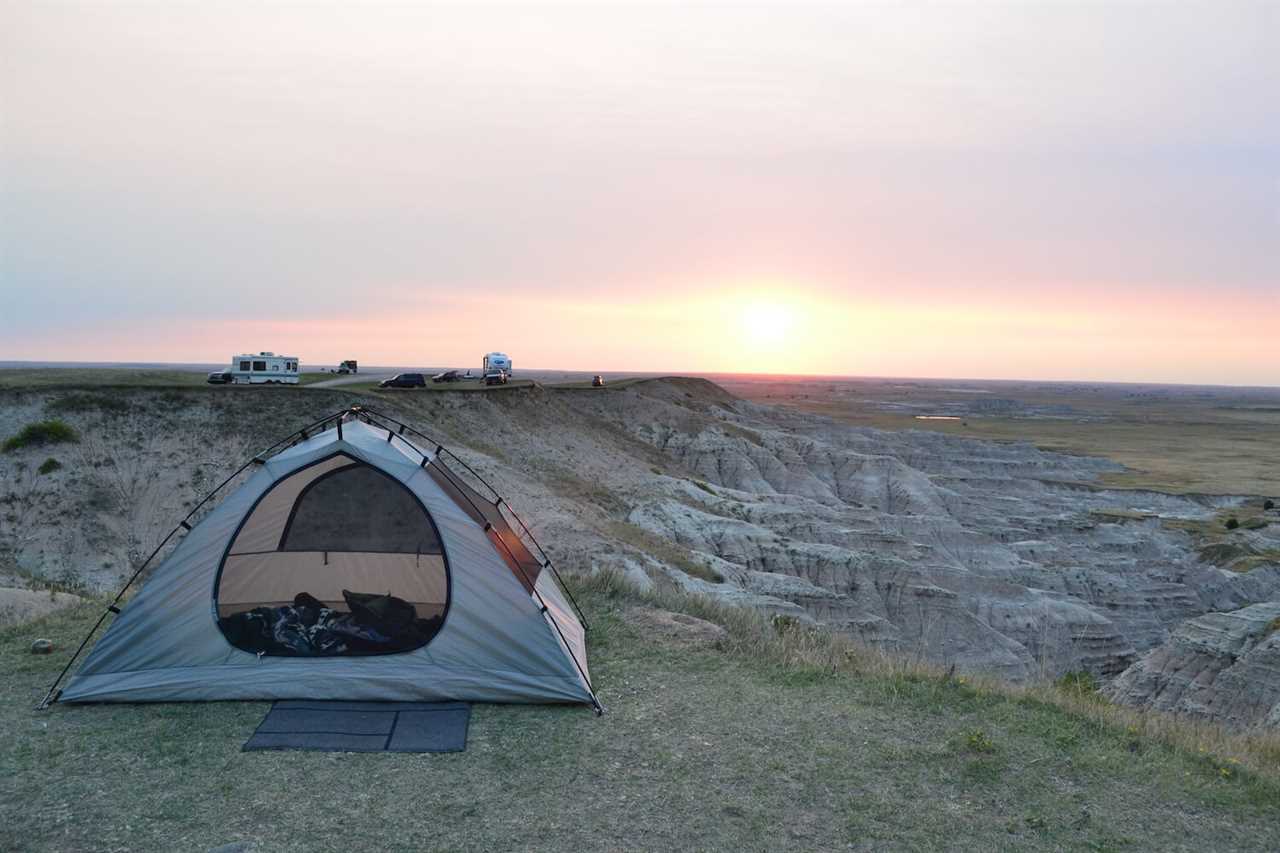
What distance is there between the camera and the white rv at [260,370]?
5169cm

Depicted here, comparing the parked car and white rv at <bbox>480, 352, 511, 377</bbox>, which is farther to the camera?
white rv at <bbox>480, 352, 511, 377</bbox>

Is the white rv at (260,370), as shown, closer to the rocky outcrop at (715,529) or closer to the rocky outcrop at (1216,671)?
the rocky outcrop at (715,529)

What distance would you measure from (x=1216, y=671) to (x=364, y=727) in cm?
2592

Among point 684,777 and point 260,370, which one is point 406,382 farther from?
point 684,777

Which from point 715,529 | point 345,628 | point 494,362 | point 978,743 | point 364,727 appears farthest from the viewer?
point 494,362

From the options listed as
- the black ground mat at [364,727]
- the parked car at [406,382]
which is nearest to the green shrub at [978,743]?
the black ground mat at [364,727]

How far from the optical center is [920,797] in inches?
285

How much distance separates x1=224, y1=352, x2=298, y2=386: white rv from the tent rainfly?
1761 inches

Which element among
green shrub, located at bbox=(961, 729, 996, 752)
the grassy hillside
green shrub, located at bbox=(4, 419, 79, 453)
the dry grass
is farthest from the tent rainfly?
green shrub, located at bbox=(4, 419, 79, 453)

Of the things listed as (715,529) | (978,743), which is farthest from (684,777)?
(715,529)

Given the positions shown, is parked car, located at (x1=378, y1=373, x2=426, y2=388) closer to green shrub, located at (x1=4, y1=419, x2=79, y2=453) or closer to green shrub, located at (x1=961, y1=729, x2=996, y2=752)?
green shrub, located at (x1=4, y1=419, x2=79, y2=453)

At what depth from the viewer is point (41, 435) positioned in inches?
1358

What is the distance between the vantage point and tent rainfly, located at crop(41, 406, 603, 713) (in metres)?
9.15

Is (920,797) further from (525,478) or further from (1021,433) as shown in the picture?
(1021,433)
